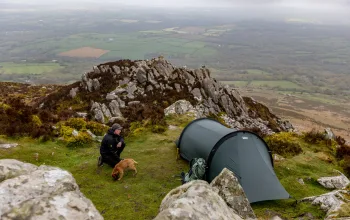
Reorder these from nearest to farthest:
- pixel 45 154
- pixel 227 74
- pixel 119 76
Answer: pixel 45 154 < pixel 119 76 < pixel 227 74

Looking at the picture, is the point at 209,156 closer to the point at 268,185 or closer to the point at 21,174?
the point at 268,185

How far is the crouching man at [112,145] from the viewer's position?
47.4 ft

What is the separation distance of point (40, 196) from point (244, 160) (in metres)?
9.99

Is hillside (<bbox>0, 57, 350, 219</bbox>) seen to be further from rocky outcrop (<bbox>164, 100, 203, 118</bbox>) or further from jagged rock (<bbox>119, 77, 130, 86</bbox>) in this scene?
jagged rock (<bbox>119, 77, 130, 86</bbox>)

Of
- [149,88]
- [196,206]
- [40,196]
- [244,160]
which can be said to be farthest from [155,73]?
[40,196]

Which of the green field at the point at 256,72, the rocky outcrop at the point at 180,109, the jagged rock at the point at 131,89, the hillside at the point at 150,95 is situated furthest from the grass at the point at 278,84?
the rocky outcrop at the point at 180,109

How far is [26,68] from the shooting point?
14925 centimetres

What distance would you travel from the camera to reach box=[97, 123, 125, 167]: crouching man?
14445 mm

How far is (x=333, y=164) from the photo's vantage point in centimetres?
1844

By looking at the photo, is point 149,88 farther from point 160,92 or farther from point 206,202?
point 206,202

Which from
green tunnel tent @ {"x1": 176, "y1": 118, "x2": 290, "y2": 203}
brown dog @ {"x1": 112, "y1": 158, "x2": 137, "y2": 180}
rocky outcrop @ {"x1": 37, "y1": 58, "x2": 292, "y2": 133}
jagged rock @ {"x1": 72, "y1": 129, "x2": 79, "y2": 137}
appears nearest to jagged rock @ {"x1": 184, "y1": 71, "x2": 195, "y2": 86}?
rocky outcrop @ {"x1": 37, "y1": 58, "x2": 292, "y2": 133}

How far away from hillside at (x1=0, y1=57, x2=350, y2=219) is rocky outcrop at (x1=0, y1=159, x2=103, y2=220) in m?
4.40

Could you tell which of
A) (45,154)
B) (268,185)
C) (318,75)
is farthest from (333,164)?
(318,75)

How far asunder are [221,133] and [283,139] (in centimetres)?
775
